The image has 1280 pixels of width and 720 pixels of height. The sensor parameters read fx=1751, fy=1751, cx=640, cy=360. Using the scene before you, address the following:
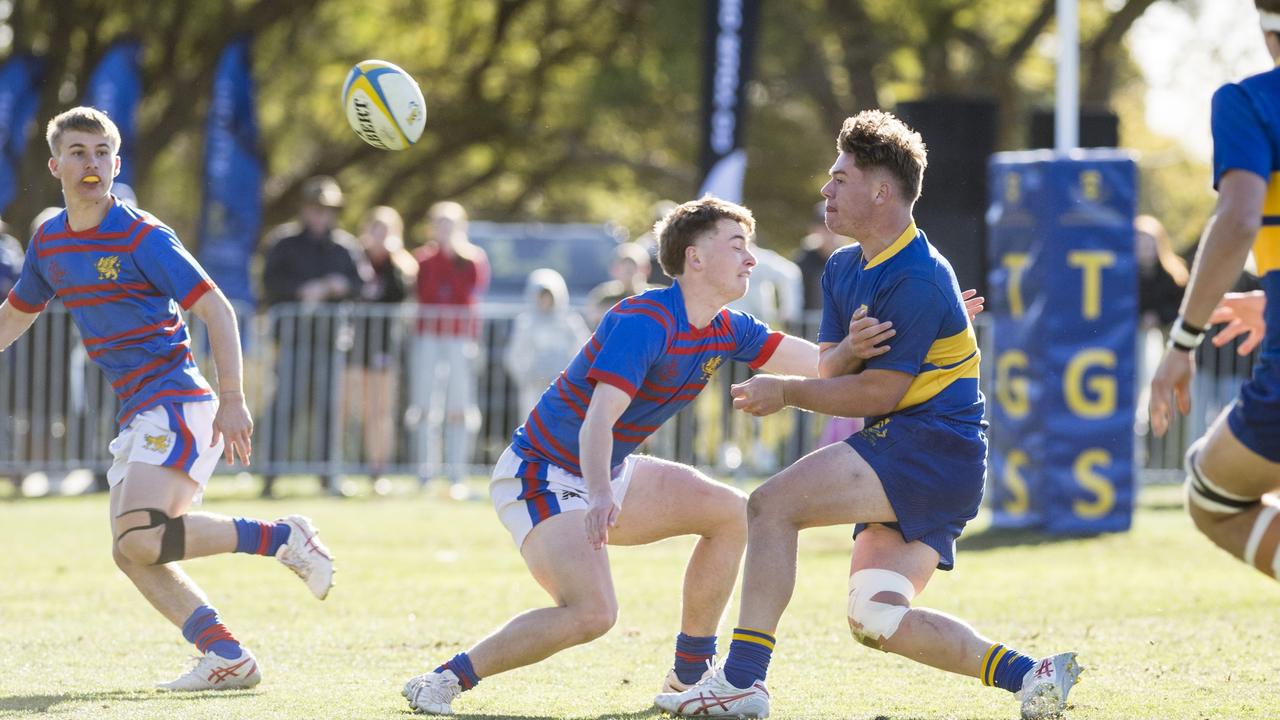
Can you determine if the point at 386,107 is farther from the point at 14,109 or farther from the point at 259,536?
the point at 14,109

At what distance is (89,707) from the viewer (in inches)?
219

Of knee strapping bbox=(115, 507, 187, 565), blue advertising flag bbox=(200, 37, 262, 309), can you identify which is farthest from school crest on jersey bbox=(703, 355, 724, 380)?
blue advertising flag bbox=(200, 37, 262, 309)

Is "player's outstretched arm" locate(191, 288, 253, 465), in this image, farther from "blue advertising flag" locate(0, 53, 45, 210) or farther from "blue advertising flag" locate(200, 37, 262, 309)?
"blue advertising flag" locate(0, 53, 45, 210)

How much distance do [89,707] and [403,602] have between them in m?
2.92

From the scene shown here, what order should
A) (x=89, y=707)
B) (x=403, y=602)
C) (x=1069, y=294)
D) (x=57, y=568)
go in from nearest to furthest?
(x=89, y=707) → (x=403, y=602) → (x=57, y=568) → (x=1069, y=294)

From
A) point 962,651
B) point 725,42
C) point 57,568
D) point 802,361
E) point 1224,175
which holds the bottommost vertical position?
point 57,568

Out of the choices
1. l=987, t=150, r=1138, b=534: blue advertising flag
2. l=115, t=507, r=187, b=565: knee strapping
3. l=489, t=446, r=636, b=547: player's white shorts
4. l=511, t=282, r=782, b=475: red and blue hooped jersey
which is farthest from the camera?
l=987, t=150, r=1138, b=534: blue advertising flag

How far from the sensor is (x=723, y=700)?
5.28 meters

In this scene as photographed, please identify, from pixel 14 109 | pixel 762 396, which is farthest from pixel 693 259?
pixel 14 109

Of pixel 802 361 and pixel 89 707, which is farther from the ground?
pixel 802 361

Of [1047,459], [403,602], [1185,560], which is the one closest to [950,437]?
[403,602]

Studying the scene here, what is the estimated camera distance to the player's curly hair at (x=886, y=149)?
5289mm

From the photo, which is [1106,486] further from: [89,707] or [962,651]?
[89,707]

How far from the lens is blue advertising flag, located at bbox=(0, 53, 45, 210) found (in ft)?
62.6
